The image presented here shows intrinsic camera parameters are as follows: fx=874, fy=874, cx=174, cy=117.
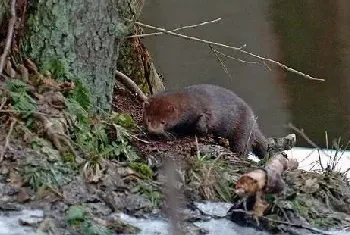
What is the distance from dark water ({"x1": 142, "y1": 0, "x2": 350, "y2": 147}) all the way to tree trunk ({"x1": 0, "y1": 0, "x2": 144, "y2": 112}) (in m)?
4.85

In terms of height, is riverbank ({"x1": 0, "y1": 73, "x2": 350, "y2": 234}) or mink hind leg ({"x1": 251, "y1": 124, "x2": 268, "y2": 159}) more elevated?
riverbank ({"x1": 0, "y1": 73, "x2": 350, "y2": 234})

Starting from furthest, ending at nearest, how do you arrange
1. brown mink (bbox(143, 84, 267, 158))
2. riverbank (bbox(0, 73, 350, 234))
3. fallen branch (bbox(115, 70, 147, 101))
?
fallen branch (bbox(115, 70, 147, 101)), brown mink (bbox(143, 84, 267, 158)), riverbank (bbox(0, 73, 350, 234))

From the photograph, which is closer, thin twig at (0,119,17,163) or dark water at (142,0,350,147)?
thin twig at (0,119,17,163)

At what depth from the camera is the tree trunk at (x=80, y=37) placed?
14.6ft

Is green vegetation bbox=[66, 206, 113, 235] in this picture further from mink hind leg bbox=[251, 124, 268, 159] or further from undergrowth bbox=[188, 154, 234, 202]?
mink hind leg bbox=[251, 124, 268, 159]

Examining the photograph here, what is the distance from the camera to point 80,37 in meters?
4.58

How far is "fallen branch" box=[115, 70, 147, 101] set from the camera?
587cm

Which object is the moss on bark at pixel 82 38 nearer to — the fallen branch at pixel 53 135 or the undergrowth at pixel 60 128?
the undergrowth at pixel 60 128

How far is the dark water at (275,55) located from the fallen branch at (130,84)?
3686 millimetres

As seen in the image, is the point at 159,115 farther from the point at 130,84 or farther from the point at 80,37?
the point at 80,37

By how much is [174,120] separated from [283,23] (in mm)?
10164

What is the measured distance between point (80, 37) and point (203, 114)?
139 centimetres

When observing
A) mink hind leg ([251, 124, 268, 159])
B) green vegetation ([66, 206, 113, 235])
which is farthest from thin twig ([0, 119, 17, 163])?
mink hind leg ([251, 124, 268, 159])

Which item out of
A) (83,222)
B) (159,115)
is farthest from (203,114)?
(83,222)
